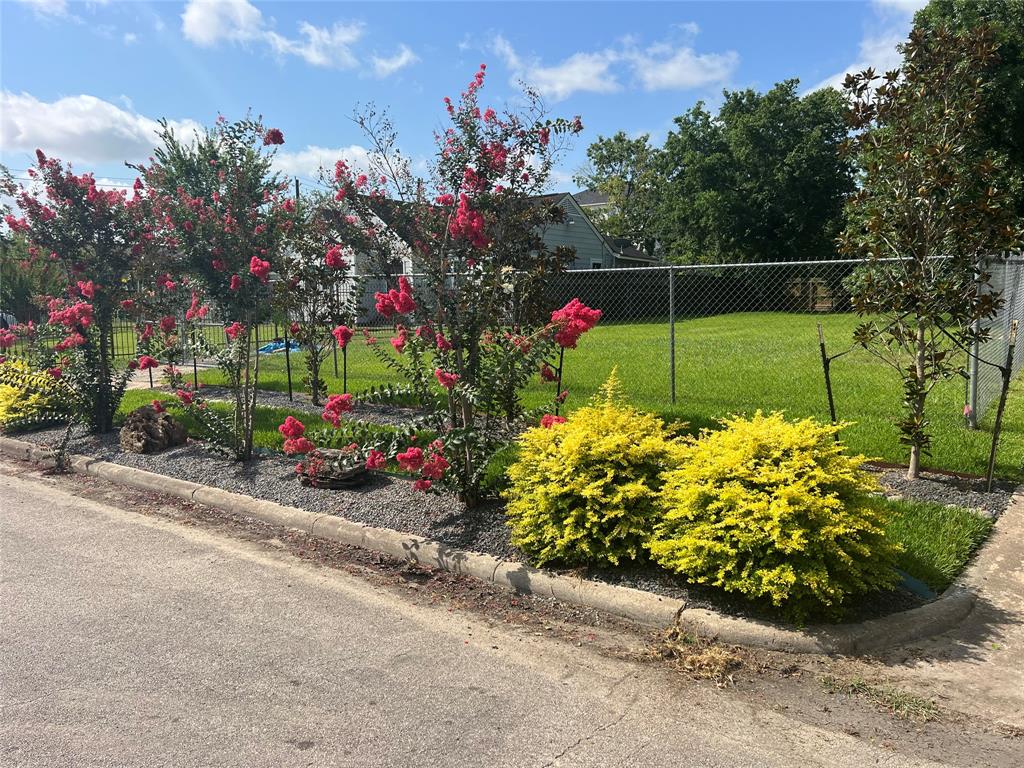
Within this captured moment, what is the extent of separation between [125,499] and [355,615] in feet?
12.3

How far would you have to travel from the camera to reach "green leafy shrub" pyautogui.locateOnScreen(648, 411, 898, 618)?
3643mm

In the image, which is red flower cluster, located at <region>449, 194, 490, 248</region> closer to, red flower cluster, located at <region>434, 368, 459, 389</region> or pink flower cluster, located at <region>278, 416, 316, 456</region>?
red flower cluster, located at <region>434, 368, 459, 389</region>

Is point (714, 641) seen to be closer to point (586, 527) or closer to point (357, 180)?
point (586, 527)

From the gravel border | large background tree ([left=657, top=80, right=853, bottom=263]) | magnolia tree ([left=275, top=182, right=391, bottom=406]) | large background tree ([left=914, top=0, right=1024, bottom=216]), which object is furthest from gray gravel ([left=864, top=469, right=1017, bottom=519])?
large background tree ([left=657, top=80, right=853, bottom=263])

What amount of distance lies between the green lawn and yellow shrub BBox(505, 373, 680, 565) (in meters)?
0.56

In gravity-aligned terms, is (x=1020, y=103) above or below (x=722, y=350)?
above

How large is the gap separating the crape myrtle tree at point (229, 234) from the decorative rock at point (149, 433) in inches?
14.4

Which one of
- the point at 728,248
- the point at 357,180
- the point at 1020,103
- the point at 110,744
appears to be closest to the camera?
the point at 110,744

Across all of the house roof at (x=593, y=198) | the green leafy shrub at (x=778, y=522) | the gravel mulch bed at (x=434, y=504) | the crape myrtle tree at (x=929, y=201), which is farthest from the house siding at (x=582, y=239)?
the green leafy shrub at (x=778, y=522)

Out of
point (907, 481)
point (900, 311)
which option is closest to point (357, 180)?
point (900, 311)

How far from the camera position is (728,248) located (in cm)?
3509

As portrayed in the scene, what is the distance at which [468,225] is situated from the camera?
16.4ft

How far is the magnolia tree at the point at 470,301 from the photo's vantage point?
16.9ft

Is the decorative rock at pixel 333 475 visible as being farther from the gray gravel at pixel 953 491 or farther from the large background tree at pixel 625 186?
the large background tree at pixel 625 186
